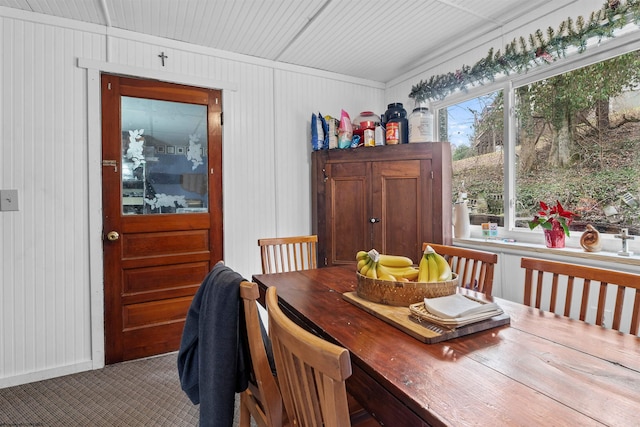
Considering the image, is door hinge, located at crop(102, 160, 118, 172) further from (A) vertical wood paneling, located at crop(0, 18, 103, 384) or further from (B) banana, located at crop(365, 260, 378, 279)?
(B) banana, located at crop(365, 260, 378, 279)

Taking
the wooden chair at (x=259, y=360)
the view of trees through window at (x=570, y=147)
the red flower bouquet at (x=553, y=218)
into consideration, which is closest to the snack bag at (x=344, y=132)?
the view of trees through window at (x=570, y=147)

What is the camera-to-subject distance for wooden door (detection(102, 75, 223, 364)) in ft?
8.36

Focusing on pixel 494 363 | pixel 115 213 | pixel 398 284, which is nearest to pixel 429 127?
pixel 398 284

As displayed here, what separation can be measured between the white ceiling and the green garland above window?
179 millimetres

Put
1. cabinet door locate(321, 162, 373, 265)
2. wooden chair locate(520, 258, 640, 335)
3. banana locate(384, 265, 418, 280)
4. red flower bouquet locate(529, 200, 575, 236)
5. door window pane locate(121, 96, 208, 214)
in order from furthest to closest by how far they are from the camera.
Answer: cabinet door locate(321, 162, 373, 265) < door window pane locate(121, 96, 208, 214) < red flower bouquet locate(529, 200, 575, 236) < banana locate(384, 265, 418, 280) < wooden chair locate(520, 258, 640, 335)

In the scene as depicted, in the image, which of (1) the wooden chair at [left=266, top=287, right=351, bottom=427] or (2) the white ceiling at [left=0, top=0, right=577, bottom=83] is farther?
(2) the white ceiling at [left=0, top=0, right=577, bottom=83]

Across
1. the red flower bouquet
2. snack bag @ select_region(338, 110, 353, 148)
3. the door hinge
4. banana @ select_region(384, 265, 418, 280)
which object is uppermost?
snack bag @ select_region(338, 110, 353, 148)

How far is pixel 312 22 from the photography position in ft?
8.26

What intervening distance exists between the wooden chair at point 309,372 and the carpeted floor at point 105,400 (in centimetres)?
132

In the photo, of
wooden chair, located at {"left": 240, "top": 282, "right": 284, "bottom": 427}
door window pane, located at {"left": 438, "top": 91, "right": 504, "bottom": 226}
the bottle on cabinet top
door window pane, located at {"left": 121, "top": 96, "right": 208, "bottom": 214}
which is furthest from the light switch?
door window pane, located at {"left": 438, "top": 91, "right": 504, "bottom": 226}

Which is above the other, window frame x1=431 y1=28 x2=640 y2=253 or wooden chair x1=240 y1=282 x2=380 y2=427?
window frame x1=431 y1=28 x2=640 y2=253

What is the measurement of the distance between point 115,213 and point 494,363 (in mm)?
2620

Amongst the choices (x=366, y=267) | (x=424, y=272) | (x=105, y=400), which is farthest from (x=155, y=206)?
(x=424, y=272)

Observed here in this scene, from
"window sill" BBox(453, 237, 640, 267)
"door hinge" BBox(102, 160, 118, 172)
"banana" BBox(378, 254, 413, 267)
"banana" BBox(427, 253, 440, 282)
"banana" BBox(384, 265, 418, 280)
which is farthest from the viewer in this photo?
"door hinge" BBox(102, 160, 118, 172)
